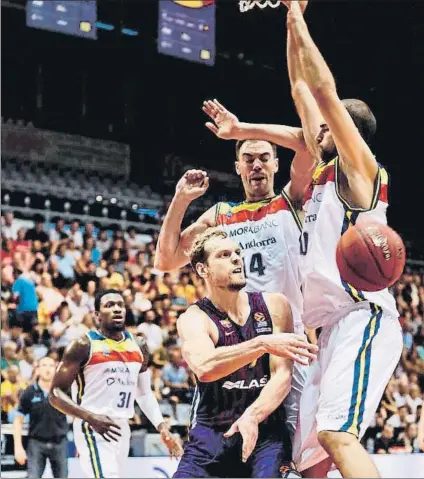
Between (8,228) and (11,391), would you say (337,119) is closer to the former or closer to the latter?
(11,391)

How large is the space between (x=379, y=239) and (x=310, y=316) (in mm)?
549

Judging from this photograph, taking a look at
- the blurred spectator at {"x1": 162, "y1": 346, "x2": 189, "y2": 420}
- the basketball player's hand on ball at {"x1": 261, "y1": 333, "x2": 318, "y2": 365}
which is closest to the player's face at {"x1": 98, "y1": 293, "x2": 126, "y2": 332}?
the basketball player's hand on ball at {"x1": 261, "y1": 333, "x2": 318, "y2": 365}

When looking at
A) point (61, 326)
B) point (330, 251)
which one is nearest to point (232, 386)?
point (330, 251)

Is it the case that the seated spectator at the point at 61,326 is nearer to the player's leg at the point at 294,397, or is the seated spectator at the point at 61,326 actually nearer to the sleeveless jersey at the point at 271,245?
the sleeveless jersey at the point at 271,245

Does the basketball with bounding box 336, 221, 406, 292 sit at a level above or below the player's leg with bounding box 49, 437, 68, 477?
above

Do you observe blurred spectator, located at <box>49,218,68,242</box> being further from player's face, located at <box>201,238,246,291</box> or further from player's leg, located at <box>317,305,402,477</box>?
player's leg, located at <box>317,305,402,477</box>

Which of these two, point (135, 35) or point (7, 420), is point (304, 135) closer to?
point (7, 420)

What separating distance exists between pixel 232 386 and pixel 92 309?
6.96m

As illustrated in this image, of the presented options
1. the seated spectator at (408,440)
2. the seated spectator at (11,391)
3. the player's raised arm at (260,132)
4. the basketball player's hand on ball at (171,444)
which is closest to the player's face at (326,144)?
the player's raised arm at (260,132)

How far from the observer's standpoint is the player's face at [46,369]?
830cm

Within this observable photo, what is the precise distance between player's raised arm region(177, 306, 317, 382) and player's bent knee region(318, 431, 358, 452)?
0.32 m

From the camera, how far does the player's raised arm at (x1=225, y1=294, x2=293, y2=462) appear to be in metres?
3.68

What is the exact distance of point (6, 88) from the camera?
53.0 ft

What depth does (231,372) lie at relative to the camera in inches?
152
